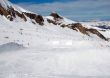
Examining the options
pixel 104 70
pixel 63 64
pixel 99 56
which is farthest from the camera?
pixel 99 56

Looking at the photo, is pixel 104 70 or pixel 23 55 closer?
pixel 104 70

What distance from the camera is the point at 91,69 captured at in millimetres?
9648

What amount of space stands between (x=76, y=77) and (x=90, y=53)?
109 inches

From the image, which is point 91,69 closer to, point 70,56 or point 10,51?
point 70,56

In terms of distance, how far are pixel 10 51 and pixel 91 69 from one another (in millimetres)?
4553

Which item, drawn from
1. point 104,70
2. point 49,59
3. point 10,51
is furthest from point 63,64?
point 10,51

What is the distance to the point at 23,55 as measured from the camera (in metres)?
11.7

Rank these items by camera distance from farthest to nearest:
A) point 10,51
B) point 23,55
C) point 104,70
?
point 10,51 → point 23,55 → point 104,70

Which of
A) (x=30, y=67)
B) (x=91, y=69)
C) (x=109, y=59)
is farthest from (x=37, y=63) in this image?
(x=109, y=59)

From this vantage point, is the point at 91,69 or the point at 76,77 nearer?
the point at 76,77

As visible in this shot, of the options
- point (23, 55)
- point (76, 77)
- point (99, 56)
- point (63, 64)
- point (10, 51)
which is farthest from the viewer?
point (10, 51)

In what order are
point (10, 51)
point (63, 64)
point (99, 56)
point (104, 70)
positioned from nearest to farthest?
point (104, 70) → point (63, 64) → point (99, 56) → point (10, 51)

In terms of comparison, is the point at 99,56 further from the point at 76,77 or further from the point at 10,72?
the point at 10,72

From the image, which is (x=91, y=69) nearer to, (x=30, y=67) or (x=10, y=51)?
(x=30, y=67)
